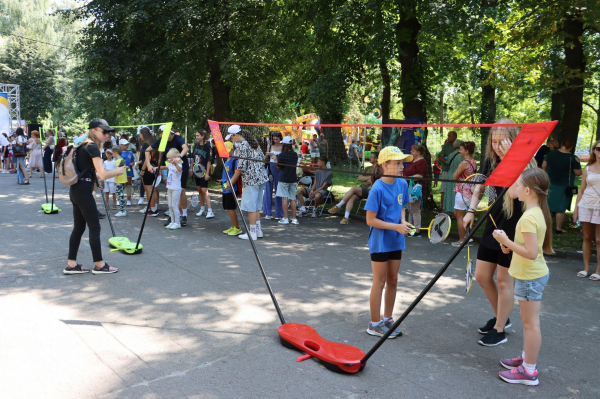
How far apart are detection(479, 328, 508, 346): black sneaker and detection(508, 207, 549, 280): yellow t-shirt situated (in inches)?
37.4

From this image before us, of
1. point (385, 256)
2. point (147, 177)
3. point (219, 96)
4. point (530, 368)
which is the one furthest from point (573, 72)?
point (219, 96)

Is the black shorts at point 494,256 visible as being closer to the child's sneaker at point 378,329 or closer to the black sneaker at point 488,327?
the black sneaker at point 488,327

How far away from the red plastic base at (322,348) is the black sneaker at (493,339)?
127 centimetres

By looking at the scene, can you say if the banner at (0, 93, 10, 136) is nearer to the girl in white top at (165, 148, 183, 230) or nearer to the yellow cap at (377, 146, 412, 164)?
the girl in white top at (165, 148, 183, 230)

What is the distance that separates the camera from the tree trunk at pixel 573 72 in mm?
10482

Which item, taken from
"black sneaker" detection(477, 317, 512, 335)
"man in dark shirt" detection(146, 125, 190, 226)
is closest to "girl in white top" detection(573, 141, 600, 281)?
"black sneaker" detection(477, 317, 512, 335)

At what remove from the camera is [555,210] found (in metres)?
9.94

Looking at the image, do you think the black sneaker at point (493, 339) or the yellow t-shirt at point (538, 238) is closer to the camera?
the yellow t-shirt at point (538, 238)

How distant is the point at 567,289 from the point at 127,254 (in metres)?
6.32

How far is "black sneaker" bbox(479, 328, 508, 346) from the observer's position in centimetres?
450

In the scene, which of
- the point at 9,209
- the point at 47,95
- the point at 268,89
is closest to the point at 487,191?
the point at 9,209

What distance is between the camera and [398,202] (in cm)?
446

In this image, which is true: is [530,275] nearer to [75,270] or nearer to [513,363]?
[513,363]

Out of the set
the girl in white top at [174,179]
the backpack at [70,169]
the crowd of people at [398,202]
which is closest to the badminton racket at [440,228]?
the crowd of people at [398,202]
